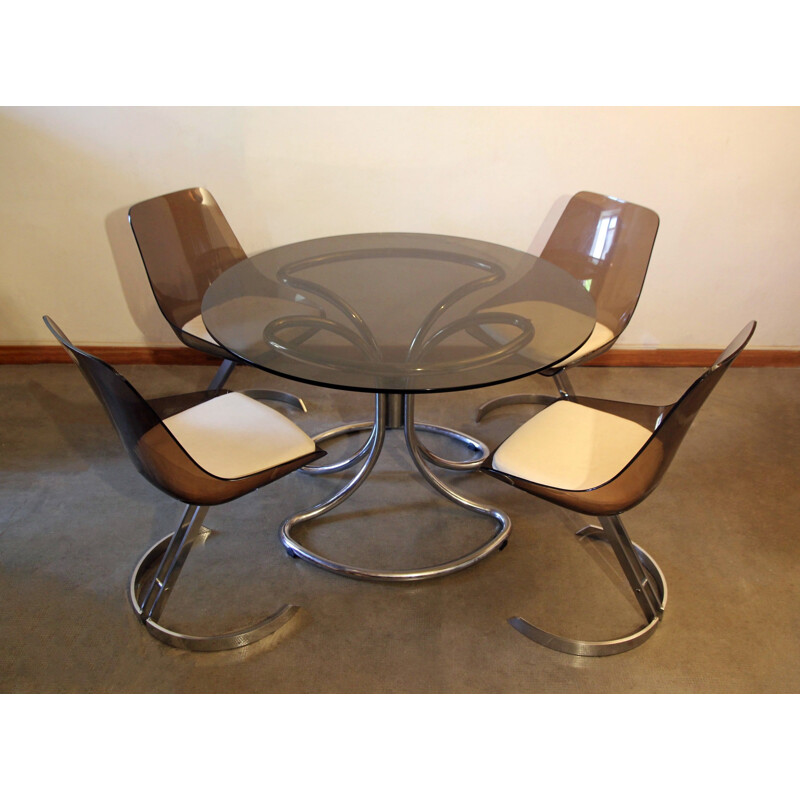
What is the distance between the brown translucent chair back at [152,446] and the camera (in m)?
1.53

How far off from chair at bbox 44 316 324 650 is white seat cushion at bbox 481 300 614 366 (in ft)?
1.98

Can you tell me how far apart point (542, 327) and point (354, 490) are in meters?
0.78

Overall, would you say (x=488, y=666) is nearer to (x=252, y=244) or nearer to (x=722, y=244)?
(x=252, y=244)

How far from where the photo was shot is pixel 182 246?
248 centimetres

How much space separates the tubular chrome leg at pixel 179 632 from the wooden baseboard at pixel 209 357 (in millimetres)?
1468

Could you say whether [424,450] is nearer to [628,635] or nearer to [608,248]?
[628,635]

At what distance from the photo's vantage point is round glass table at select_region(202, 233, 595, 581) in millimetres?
1727

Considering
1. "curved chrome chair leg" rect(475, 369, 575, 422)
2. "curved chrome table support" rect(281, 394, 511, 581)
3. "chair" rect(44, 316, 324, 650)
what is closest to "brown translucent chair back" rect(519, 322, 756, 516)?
"curved chrome table support" rect(281, 394, 511, 581)

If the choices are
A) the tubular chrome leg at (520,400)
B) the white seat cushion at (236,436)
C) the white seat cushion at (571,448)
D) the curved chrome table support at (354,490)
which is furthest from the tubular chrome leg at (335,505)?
the tubular chrome leg at (520,400)

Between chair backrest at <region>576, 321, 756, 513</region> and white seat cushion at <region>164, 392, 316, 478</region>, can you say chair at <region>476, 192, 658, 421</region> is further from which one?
white seat cushion at <region>164, 392, 316, 478</region>

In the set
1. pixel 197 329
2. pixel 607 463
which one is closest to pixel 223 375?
pixel 197 329

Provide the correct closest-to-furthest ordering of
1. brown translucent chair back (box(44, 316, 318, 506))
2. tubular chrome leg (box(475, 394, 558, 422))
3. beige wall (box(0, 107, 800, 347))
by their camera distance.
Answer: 1. brown translucent chair back (box(44, 316, 318, 506))
2. beige wall (box(0, 107, 800, 347))
3. tubular chrome leg (box(475, 394, 558, 422))

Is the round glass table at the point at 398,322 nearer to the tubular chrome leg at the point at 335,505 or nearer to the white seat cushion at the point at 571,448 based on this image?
the tubular chrome leg at the point at 335,505
